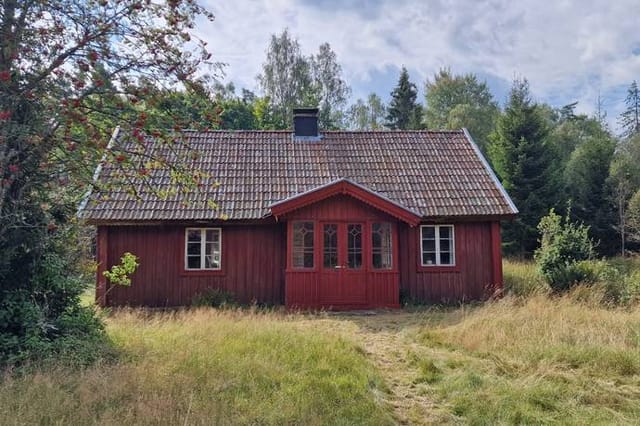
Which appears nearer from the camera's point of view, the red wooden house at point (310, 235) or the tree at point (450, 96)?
the red wooden house at point (310, 235)

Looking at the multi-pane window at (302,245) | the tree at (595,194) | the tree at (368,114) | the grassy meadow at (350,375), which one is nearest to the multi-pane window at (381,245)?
the multi-pane window at (302,245)

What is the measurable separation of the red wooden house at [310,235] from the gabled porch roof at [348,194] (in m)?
0.03

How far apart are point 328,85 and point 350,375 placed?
102 feet

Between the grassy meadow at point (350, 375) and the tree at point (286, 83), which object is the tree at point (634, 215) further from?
the tree at point (286, 83)

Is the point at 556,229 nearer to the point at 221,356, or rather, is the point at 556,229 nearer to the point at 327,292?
the point at 327,292

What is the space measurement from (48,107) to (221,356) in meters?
4.06

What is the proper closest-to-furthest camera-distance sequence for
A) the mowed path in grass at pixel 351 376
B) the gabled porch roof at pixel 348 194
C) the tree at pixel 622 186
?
the mowed path in grass at pixel 351 376 → the gabled porch roof at pixel 348 194 → the tree at pixel 622 186

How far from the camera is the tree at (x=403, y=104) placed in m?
35.5

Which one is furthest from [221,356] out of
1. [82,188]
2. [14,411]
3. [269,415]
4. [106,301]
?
[106,301]

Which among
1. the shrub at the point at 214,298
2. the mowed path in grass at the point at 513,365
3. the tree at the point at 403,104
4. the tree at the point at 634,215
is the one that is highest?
the tree at the point at 403,104

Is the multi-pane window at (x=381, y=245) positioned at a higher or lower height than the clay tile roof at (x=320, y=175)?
lower

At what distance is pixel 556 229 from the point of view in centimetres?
1245

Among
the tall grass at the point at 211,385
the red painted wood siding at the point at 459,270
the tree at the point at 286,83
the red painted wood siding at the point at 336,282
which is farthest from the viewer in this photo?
the tree at the point at 286,83

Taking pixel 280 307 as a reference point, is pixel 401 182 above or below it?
above
